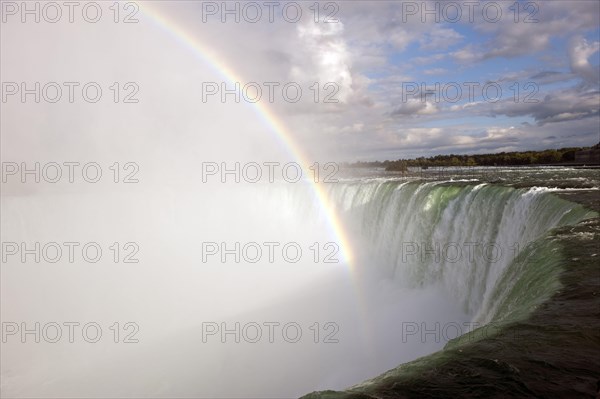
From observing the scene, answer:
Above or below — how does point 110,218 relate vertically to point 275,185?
below

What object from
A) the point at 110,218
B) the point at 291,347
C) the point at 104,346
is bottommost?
the point at 104,346

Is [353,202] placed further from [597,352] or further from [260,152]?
[260,152]

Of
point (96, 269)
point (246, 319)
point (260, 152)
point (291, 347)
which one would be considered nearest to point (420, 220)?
point (291, 347)

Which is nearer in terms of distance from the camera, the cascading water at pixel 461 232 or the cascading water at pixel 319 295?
the cascading water at pixel 461 232

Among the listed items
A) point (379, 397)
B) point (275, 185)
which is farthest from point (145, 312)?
point (379, 397)

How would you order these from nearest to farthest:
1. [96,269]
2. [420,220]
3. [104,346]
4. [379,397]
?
[379,397]
[420,220]
[104,346]
[96,269]

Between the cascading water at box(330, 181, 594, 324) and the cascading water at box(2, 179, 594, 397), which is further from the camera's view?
the cascading water at box(2, 179, 594, 397)

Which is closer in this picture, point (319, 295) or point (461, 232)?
point (461, 232)

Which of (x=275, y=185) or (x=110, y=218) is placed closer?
(x=275, y=185)

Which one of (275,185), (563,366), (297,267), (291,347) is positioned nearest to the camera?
(563,366)

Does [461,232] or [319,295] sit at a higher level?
[461,232]
